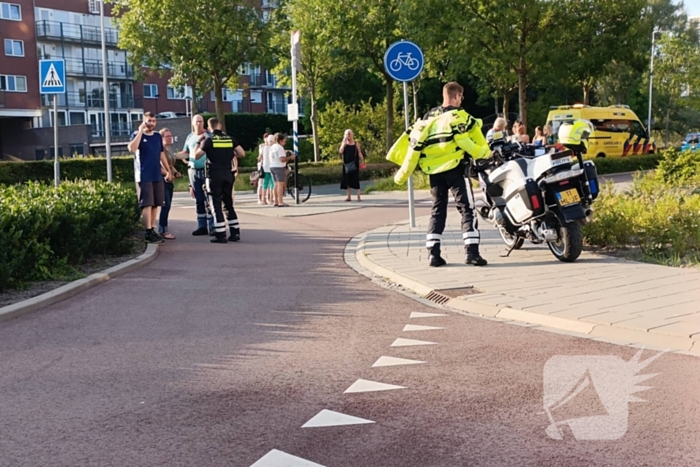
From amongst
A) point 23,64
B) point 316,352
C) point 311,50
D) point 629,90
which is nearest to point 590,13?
point 311,50

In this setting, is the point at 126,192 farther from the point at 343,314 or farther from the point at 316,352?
the point at 316,352

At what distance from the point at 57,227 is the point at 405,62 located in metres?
5.94

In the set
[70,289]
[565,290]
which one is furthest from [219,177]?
[565,290]

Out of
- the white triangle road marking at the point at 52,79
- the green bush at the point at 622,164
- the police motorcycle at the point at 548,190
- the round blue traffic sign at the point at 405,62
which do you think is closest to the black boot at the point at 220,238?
the round blue traffic sign at the point at 405,62

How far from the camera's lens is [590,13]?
29.6 metres

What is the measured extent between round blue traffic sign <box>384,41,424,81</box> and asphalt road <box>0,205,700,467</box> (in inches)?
207

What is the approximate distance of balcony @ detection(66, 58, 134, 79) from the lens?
6706 centimetres

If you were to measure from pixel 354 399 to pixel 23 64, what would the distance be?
202ft

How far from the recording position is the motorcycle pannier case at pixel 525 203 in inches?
379

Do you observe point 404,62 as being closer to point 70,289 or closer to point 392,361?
point 70,289

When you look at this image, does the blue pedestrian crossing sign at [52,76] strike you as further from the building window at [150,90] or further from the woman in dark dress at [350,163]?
the building window at [150,90]

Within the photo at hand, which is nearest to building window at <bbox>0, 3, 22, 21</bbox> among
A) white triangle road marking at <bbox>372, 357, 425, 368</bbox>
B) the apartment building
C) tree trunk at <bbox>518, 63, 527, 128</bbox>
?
the apartment building

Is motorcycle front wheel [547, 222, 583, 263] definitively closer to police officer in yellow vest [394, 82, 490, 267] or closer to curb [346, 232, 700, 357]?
police officer in yellow vest [394, 82, 490, 267]

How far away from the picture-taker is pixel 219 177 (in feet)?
43.7
